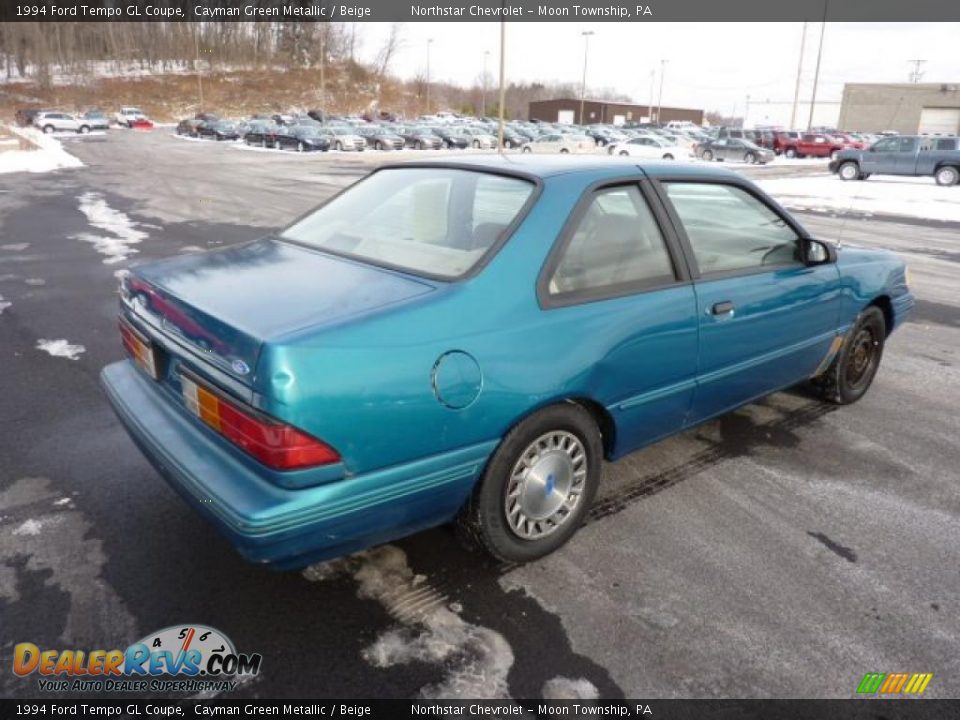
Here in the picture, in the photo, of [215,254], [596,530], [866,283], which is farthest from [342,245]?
[866,283]

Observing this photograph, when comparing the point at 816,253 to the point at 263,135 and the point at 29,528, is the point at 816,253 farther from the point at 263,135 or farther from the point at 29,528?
the point at 263,135

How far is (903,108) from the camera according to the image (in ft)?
242

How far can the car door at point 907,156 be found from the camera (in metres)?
25.0

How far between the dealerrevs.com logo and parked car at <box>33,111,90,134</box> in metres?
59.7

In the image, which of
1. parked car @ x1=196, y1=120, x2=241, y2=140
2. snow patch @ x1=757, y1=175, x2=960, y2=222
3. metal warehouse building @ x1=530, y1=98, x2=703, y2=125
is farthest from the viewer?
metal warehouse building @ x1=530, y1=98, x2=703, y2=125

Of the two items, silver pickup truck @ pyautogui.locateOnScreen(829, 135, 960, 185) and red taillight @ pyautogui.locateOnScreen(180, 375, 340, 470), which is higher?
silver pickup truck @ pyautogui.locateOnScreen(829, 135, 960, 185)

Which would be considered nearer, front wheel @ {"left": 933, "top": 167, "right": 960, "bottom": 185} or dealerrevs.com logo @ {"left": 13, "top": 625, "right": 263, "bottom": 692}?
dealerrevs.com logo @ {"left": 13, "top": 625, "right": 263, "bottom": 692}

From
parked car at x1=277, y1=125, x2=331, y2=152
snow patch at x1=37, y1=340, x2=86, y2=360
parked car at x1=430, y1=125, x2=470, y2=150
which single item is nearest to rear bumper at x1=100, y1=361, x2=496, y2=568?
snow patch at x1=37, y1=340, x2=86, y2=360

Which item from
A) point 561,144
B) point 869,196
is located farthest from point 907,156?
point 561,144

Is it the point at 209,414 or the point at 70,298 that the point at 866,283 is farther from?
the point at 70,298

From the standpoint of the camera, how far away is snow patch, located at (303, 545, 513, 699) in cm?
223

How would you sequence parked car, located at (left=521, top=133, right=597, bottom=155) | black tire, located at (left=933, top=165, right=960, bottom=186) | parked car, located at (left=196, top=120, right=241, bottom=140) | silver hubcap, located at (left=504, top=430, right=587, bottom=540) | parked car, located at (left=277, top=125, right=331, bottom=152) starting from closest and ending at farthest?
silver hubcap, located at (left=504, top=430, right=587, bottom=540), black tire, located at (left=933, top=165, right=960, bottom=186), parked car, located at (left=521, top=133, right=597, bottom=155), parked car, located at (left=277, top=125, right=331, bottom=152), parked car, located at (left=196, top=120, right=241, bottom=140)

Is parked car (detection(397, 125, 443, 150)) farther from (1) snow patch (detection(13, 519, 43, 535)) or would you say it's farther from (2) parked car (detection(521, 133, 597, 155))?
(1) snow patch (detection(13, 519, 43, 535))

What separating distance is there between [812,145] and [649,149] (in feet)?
50.4
